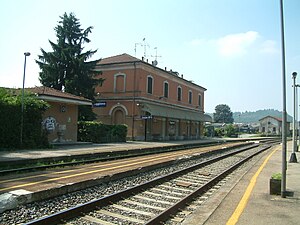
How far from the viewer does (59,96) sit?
2470 centimetres

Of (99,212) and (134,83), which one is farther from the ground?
(134,83)

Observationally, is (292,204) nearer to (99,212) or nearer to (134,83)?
(99,212)

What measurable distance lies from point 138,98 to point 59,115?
14556 mm

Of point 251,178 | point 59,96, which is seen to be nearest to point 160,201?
point 251,178

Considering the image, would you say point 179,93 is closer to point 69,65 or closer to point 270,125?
point 69,65

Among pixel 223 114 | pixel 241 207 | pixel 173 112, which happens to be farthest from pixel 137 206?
pixel 223 114

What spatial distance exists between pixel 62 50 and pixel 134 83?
9.39m

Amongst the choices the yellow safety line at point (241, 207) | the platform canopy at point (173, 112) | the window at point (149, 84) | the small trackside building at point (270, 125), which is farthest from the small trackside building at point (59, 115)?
the small trackside building at point (270, 125)

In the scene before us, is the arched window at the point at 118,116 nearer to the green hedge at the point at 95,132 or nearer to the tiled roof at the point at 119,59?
the tiled roof at the point at 119,59

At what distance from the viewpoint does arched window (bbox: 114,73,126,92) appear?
134 feet

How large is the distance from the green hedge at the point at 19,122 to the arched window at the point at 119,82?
64.5 ft

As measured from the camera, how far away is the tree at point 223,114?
153 meters

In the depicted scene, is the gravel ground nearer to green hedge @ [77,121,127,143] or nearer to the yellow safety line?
the yellow safety line

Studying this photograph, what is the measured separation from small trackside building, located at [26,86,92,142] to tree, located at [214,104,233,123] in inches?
5165
